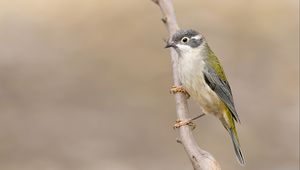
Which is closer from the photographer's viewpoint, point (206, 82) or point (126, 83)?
point (206, 82)

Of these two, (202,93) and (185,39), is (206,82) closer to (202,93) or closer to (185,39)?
(202,93)

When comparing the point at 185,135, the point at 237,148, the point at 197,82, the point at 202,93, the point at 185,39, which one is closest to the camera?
the point at 185,135

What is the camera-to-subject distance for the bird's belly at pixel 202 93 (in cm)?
823

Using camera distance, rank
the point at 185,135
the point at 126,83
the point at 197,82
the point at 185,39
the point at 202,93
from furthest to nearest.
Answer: the point at 126,83
the point at 202,93
the point at 197,82
the point at 185,39
the point at 185,135

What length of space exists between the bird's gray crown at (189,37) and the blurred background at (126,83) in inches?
217

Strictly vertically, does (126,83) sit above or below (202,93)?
above

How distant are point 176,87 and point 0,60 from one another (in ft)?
31.7

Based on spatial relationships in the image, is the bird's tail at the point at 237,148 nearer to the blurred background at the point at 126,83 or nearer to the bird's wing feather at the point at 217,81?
the bird's wing feather at the point at 217,81

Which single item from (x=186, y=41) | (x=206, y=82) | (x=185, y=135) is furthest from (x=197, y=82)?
(x=185, y=135)

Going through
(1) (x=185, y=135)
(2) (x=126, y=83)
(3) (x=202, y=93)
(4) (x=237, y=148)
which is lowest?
(1) (x=185, y=135)

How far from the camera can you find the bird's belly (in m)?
8.23

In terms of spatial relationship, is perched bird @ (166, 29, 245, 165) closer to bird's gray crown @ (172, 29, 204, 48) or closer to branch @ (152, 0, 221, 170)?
bird's gray crown @ (172, 29, 204, 48)

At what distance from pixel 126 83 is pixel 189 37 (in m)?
8.38

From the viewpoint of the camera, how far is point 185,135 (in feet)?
21.0
